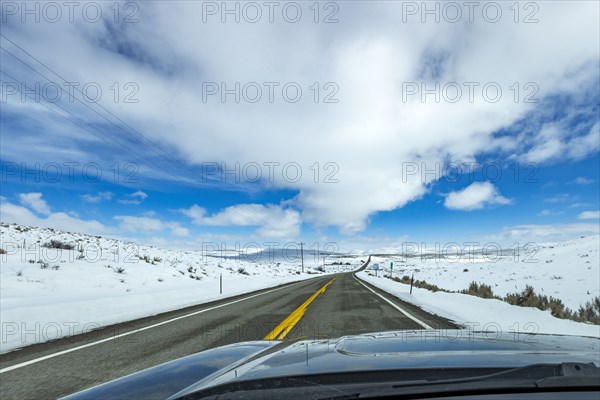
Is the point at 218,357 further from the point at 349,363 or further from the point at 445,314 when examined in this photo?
the point at 445,314

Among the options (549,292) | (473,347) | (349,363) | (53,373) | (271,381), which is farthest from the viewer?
(549,292)

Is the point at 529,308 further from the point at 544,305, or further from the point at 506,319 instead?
the point at 544,305

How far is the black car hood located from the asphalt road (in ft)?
6.37

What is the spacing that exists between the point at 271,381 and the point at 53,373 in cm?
453

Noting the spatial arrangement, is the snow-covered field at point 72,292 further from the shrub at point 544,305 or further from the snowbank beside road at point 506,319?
the shrub at point 544,305

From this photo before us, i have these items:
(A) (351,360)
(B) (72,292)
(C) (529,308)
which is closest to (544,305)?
(C) (529,308)

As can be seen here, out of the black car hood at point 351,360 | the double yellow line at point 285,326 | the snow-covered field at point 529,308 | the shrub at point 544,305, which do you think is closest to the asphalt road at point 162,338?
the double yellow line at point 285,326

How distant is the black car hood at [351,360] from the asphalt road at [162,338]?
1.94m

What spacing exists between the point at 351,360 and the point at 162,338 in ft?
19.6

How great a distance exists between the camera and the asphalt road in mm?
4516

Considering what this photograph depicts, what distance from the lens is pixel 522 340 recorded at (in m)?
3.18

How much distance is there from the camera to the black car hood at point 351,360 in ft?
6.99

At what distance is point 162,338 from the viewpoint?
7.11 meters

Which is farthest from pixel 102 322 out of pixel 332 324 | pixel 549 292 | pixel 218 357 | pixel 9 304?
pixel 549 292
